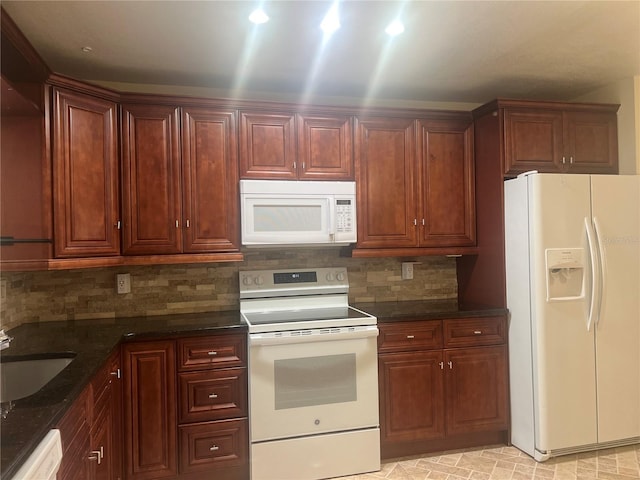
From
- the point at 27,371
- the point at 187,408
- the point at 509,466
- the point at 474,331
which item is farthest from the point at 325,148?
the point at 509,466

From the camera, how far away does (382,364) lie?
2.71 meters

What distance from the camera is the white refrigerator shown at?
8.73 feet

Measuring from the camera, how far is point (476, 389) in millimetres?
2859

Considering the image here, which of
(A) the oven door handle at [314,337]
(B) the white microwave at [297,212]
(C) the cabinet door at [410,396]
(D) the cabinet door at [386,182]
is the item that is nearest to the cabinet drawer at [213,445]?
(A) the oven door handle at [314,337]

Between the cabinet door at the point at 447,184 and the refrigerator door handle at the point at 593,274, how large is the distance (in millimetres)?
706

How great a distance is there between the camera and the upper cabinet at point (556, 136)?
9.61 feet

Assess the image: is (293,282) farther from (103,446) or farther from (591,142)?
(591,142)

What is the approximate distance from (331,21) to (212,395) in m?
2.06

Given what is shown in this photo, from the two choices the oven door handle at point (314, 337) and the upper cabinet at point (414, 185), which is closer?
the oven door handle at point (314, 337)

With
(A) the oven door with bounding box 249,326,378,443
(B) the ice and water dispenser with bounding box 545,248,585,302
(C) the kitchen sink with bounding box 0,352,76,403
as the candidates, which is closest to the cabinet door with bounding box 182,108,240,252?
(A) the oven door with bounding box 249,326,378,443

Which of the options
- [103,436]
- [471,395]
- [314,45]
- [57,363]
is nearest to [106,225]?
[57,363]

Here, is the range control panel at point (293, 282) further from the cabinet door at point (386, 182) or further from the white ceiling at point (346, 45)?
the white ceiling at point (346, 45)

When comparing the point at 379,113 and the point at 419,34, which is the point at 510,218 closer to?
the point at 379,113

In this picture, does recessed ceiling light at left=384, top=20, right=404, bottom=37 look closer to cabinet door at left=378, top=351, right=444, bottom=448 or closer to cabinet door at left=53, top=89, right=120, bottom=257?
cabinet door at left=53, top=89, right=120, bottom=257
